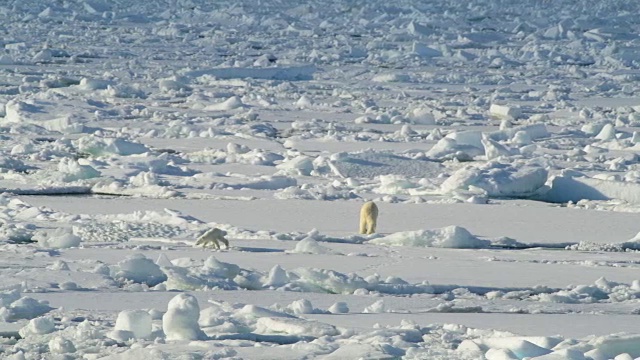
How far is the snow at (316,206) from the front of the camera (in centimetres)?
362

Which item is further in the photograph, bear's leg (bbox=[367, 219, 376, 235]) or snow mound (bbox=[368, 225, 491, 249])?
bear's leg (bbox=[367, 219, 376, 235])

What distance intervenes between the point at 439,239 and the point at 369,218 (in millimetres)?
370

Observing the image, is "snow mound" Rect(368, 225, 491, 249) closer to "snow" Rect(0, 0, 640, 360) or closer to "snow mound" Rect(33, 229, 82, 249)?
"snow" Rect(0, 0, 640, 360)

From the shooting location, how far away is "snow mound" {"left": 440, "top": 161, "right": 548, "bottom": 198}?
6.62 m

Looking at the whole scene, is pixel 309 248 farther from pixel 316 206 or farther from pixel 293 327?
pixel 293 327

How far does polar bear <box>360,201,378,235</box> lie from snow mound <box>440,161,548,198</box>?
1.09m

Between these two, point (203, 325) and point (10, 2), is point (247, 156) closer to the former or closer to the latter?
point (203, 325)

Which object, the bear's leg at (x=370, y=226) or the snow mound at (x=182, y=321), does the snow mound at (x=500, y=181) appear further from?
the snow mound at (x=182, y=321)

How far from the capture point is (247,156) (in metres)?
7.78

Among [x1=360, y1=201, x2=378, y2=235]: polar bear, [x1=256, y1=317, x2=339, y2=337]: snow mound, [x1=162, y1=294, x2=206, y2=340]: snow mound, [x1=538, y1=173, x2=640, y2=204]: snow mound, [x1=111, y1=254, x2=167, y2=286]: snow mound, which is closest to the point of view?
[x1=162, y1=294, x2=206, y2=340]: snow mound

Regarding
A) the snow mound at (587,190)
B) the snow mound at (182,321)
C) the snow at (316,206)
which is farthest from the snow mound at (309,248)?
the snow mound at (587,190)

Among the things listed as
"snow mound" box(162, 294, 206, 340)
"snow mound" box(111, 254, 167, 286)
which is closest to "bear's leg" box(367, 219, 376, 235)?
"snow mound" box(111, 254, 167, 286)

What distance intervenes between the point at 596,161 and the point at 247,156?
6.62 feet

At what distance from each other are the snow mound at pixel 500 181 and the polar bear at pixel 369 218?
1.09m
